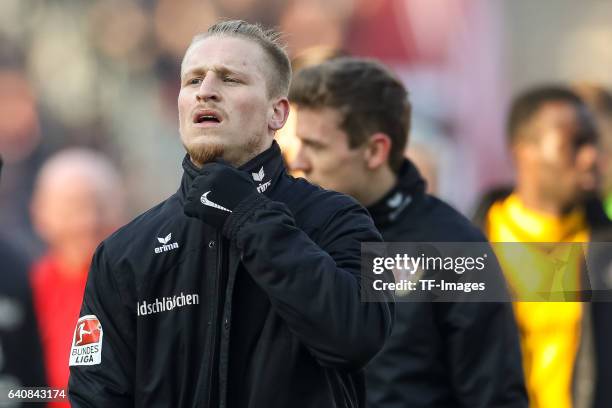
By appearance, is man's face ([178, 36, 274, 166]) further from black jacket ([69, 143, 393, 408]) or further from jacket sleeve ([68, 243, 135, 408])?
jacket sleeve ([68, 243, 135, 408])

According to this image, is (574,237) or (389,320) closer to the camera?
(389,320)

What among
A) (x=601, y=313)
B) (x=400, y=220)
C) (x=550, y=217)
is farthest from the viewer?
(x=550, y=217)

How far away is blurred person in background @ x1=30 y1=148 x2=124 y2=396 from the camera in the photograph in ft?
18.5

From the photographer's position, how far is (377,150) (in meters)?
4.00

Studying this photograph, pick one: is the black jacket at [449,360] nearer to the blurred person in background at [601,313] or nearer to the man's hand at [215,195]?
the man's hand at [215,195]

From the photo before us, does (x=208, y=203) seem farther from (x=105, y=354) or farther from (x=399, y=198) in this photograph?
(x=399, y=198)

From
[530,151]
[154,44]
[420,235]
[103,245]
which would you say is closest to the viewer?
[103,245]

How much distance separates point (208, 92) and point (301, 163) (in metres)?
1.34

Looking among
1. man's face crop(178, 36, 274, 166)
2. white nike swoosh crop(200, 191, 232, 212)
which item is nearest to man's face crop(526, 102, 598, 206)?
man's face crop(178, 36, 274, 166)

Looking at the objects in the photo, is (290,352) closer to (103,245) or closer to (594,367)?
(103,245)

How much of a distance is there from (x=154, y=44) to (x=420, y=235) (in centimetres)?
369

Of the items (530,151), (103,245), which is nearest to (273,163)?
(103,245)

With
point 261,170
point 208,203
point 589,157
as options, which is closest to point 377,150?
point 261,170

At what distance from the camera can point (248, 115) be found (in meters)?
2.65
